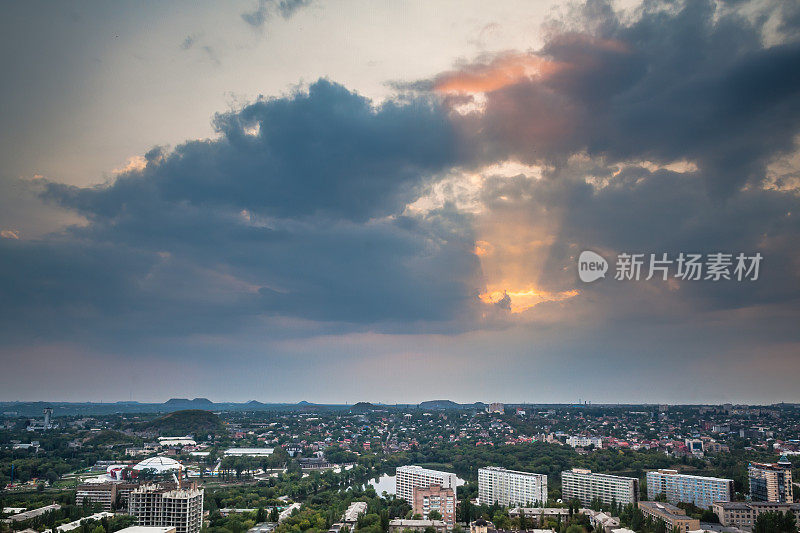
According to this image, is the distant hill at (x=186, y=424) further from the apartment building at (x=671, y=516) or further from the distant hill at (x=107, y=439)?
the apartment building at (x=671, y=516)

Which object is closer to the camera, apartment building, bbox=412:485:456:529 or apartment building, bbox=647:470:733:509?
apartment building, bbox=412:485:456:529

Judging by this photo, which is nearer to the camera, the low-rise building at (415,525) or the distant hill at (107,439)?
the low-rise building at (415,525)

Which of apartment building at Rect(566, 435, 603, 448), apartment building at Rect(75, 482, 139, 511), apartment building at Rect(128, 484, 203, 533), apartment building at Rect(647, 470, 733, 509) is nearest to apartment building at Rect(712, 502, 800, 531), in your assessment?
apartment building at Rect(647, 470, 733, 509)

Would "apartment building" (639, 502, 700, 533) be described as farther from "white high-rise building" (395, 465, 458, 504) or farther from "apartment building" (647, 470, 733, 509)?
"white high-rise building" (395, 465, 458, 504)

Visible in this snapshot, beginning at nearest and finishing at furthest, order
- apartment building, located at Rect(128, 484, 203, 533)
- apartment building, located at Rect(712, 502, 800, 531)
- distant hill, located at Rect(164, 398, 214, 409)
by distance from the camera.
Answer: apartment building, located at Rect(128, 484, 203, 533) < apartment building, located at Rect(712, 502, 800, 531) < distant hill, located at Rect(164, 398, 214, 409)

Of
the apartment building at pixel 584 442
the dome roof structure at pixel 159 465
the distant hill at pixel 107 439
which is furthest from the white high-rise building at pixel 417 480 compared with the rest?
the distant hill at pixel 107 439

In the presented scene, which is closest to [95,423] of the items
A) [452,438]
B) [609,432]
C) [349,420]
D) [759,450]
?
[349,420]

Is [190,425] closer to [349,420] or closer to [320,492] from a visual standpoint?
[349,420]
